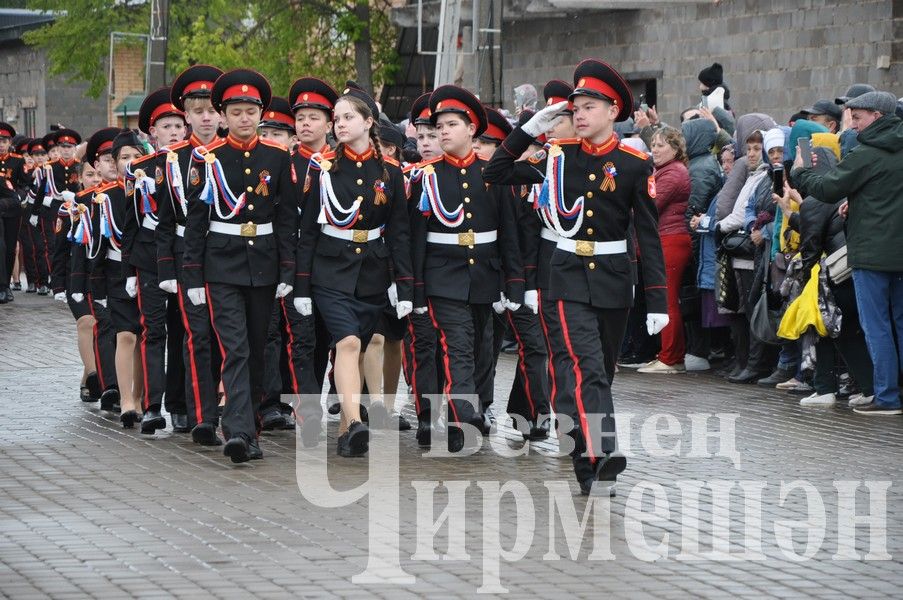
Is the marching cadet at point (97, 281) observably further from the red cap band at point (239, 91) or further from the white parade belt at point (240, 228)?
the red cap band at point (239, 91)

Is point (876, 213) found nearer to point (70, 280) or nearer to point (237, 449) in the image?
point (237, 449)

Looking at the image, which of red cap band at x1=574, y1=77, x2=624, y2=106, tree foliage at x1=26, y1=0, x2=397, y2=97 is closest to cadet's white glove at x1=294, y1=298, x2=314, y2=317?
red cap band at x1=574, y1=77, x2=624, y2=106

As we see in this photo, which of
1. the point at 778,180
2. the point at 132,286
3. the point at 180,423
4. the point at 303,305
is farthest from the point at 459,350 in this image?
the point at 778,180

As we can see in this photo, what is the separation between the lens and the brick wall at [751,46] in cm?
1958

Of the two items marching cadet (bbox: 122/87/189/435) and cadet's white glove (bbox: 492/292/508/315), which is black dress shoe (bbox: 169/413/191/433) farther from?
cadet's white glove (bbox: 492/292/508/315)

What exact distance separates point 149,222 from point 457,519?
155 inches

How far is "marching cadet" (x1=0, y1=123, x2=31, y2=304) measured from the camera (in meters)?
22.1

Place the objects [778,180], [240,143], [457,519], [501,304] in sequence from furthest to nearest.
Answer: [778,180] → [501,304] → [240,143] → [457,519]

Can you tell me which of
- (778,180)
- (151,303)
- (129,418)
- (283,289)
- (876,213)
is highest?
(778,180)

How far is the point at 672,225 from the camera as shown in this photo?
14789mm

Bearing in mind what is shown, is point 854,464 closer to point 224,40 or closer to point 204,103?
point 204,103

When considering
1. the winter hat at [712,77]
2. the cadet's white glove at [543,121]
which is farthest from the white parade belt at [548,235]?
the winter hat at [712,77]

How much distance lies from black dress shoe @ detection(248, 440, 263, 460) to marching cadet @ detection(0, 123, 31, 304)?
41.6 ft

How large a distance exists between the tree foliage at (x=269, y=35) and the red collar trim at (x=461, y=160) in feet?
78.7
